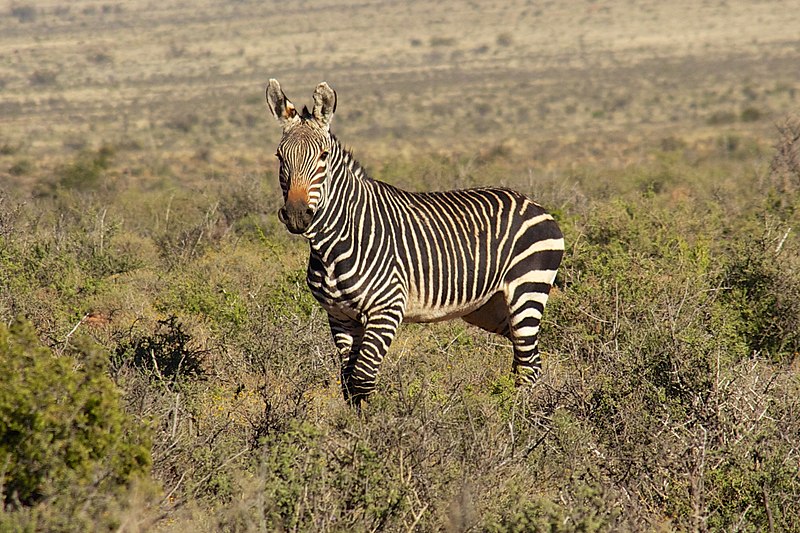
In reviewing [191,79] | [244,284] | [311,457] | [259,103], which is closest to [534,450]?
[311,457]

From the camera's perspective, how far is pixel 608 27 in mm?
83562

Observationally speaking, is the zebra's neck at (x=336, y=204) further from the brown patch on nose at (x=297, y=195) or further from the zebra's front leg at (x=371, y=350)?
the zebra's front leg at (x=371, y=350)

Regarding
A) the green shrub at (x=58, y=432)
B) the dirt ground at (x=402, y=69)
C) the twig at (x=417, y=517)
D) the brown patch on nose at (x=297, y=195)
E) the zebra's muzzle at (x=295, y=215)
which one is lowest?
the dirt ground at (x=402, y=69)

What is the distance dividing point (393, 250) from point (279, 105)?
121 cm

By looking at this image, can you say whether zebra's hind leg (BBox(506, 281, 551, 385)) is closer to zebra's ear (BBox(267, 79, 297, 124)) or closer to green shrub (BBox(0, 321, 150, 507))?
zebra's ear (BBox(267, 79, 297, 124))

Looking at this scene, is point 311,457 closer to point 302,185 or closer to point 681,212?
point 302,185

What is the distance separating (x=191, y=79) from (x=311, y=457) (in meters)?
65.8

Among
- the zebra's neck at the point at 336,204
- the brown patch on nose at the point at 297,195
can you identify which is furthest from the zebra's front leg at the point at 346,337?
the brown patch on nose at the point at 297,195

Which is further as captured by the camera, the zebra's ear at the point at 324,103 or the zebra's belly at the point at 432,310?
the zebra's belly at the point at 432,310

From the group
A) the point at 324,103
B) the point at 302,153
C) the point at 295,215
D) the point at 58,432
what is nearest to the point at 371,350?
the point at 295,215

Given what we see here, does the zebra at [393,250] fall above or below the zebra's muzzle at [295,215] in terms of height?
below

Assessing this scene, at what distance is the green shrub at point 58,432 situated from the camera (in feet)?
13.9

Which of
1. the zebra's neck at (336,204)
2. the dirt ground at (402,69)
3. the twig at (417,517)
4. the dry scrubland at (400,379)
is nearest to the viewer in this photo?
the dry scrubland at (400,379)

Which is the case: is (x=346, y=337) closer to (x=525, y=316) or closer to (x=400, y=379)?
(x=400, y=379)
